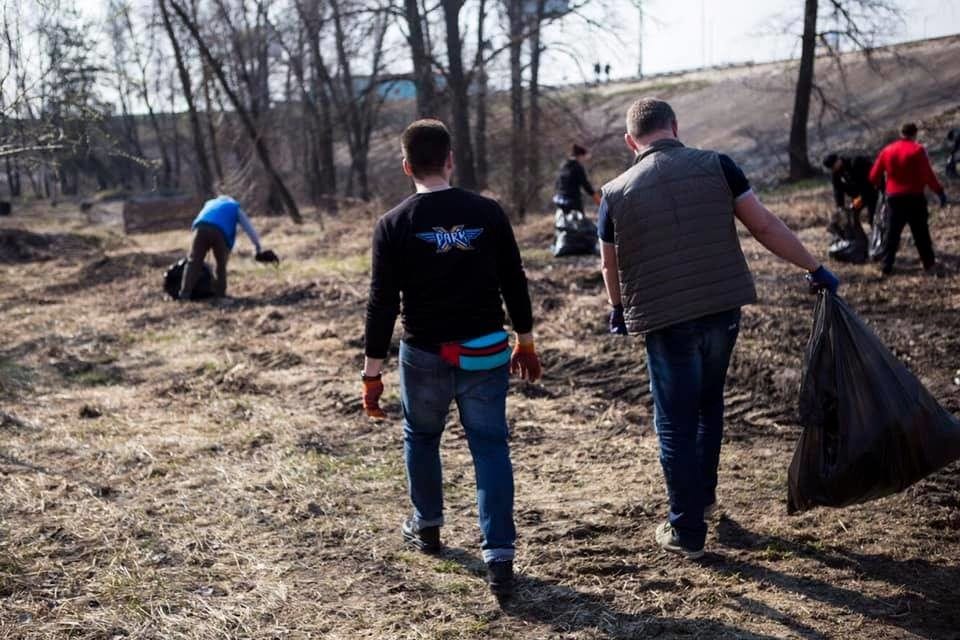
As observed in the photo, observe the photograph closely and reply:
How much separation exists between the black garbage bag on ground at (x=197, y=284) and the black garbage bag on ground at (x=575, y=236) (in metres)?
4.45

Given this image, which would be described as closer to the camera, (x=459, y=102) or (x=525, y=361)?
(x=525, y=361)

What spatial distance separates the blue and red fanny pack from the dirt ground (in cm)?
92

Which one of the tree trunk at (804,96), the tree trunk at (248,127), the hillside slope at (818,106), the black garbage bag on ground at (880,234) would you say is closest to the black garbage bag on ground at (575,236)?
the black garbage bag on ground at (880,234)

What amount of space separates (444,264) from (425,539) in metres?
1.32

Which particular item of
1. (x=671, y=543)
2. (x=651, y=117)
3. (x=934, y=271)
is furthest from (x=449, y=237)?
(x=934, y=271)

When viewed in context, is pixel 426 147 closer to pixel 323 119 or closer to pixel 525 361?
pixel 525 361

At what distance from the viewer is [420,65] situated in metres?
16.7

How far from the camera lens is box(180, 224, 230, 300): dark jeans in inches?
446

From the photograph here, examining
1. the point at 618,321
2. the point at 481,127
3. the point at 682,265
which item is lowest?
A: the point at 618,321

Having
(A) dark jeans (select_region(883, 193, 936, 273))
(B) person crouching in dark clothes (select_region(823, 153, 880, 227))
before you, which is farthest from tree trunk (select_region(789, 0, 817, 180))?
(A) dark jeans (select_region(883, 193, 936, 273))

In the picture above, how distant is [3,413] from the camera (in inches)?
270

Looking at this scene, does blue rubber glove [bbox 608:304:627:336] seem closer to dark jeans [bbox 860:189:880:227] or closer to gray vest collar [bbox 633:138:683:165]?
gray vest collar [bbox 633:138:683:165]

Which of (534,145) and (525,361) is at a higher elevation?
(534,145)

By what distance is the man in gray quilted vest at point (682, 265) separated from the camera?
12.2 ft
